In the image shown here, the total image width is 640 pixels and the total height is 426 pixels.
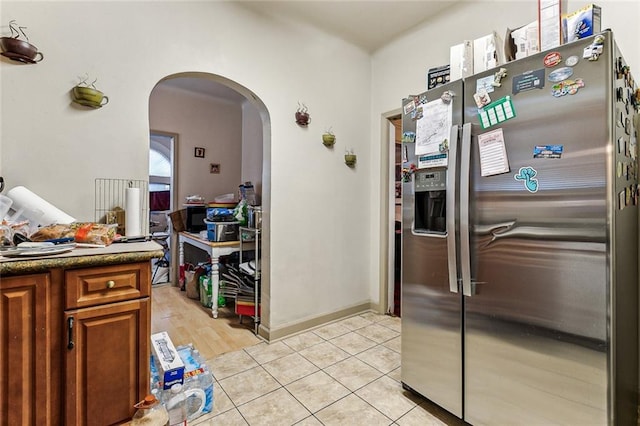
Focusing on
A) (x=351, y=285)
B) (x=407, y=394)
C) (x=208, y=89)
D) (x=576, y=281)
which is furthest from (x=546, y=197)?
(x=208, y=89)

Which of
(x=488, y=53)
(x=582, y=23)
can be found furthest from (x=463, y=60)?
(x=582, y=23)

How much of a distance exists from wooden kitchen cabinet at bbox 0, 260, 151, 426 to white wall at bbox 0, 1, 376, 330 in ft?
2.57

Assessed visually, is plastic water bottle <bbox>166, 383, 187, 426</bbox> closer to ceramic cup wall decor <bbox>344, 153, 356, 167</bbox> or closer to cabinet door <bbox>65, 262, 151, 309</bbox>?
cabinet door <bbox>65, 262, 151, 309</bbox>

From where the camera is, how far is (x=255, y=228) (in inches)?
112

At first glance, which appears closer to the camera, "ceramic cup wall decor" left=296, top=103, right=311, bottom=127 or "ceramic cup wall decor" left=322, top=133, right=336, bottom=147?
"ceramic cup wall decor" left=296, top=103, right=311, bottom=127

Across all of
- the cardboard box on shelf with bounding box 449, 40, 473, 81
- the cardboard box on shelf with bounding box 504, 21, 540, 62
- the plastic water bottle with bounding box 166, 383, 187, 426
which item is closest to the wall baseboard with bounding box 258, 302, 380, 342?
the plastic water bottle with bounding box 166, 383, 187, 426

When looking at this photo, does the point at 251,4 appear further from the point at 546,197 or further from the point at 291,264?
the point at 546,197

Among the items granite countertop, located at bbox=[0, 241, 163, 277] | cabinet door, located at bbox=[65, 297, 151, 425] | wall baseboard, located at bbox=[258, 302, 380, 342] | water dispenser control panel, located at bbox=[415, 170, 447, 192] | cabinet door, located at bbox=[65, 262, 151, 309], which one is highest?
water dispenser control panel, located at bbox=[415, 170, 447, 192]

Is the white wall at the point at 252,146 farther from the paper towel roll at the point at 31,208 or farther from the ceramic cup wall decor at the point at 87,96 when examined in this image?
the paper towel roll at the point at 31,208

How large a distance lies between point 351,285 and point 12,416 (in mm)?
2524

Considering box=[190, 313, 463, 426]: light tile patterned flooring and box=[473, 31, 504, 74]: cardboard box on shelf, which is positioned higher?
box=[473, 31, 504, 74]: cardboard box on shelf

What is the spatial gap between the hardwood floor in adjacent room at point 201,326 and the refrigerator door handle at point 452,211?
5.93ft

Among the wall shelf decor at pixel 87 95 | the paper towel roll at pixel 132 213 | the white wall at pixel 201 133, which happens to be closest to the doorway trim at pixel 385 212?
the paper towel roll at pixel 132 213

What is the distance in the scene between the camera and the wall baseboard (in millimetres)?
2561
